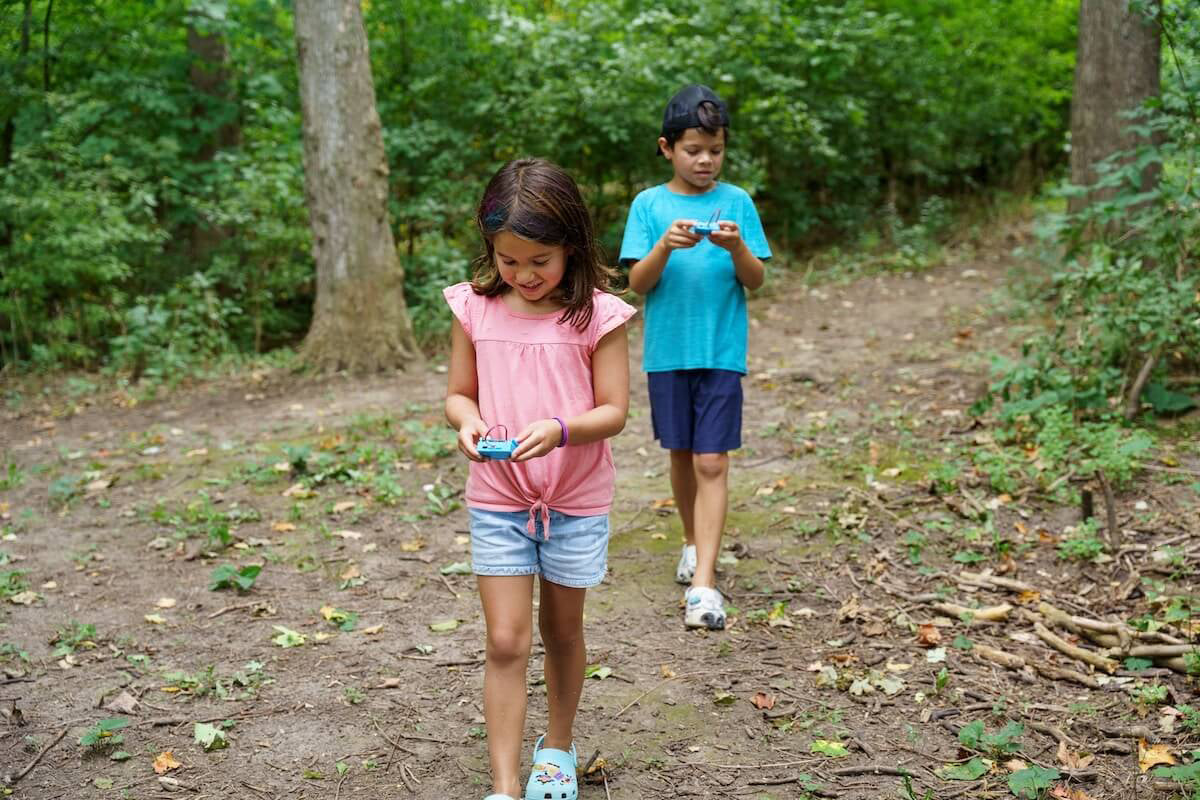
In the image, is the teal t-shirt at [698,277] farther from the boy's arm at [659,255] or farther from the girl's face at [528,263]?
the girl's face at [528,263]

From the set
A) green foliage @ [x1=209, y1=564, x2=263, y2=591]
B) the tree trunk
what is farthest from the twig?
the tree trunk

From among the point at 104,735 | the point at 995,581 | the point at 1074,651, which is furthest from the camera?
the point at 995,581

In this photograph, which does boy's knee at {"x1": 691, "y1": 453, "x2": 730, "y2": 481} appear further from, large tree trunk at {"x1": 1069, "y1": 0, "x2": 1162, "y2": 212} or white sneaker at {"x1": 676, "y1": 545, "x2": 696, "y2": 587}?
large tree trunk at {"x1": 1069, "y1": 0, "x2": 1162, "y2": 212}

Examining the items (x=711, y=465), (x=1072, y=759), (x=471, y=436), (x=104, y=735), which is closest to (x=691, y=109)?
(x=711, y=465)

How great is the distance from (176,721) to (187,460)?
3575 millimetres

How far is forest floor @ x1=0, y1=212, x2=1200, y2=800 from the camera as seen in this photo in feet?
10.0

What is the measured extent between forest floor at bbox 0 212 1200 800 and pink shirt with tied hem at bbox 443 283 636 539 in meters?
0.89

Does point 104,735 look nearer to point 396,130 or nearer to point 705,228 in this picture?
point 705,228

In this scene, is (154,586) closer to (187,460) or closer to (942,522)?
(187,460)

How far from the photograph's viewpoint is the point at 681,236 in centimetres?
370

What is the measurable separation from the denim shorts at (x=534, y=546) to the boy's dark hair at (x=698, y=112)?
71.3 inches

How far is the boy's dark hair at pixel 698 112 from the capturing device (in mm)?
3846

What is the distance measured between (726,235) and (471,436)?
1.55 metres

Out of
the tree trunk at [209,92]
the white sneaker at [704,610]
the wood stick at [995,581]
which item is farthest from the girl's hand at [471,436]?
the tree trunk at [209,92]
